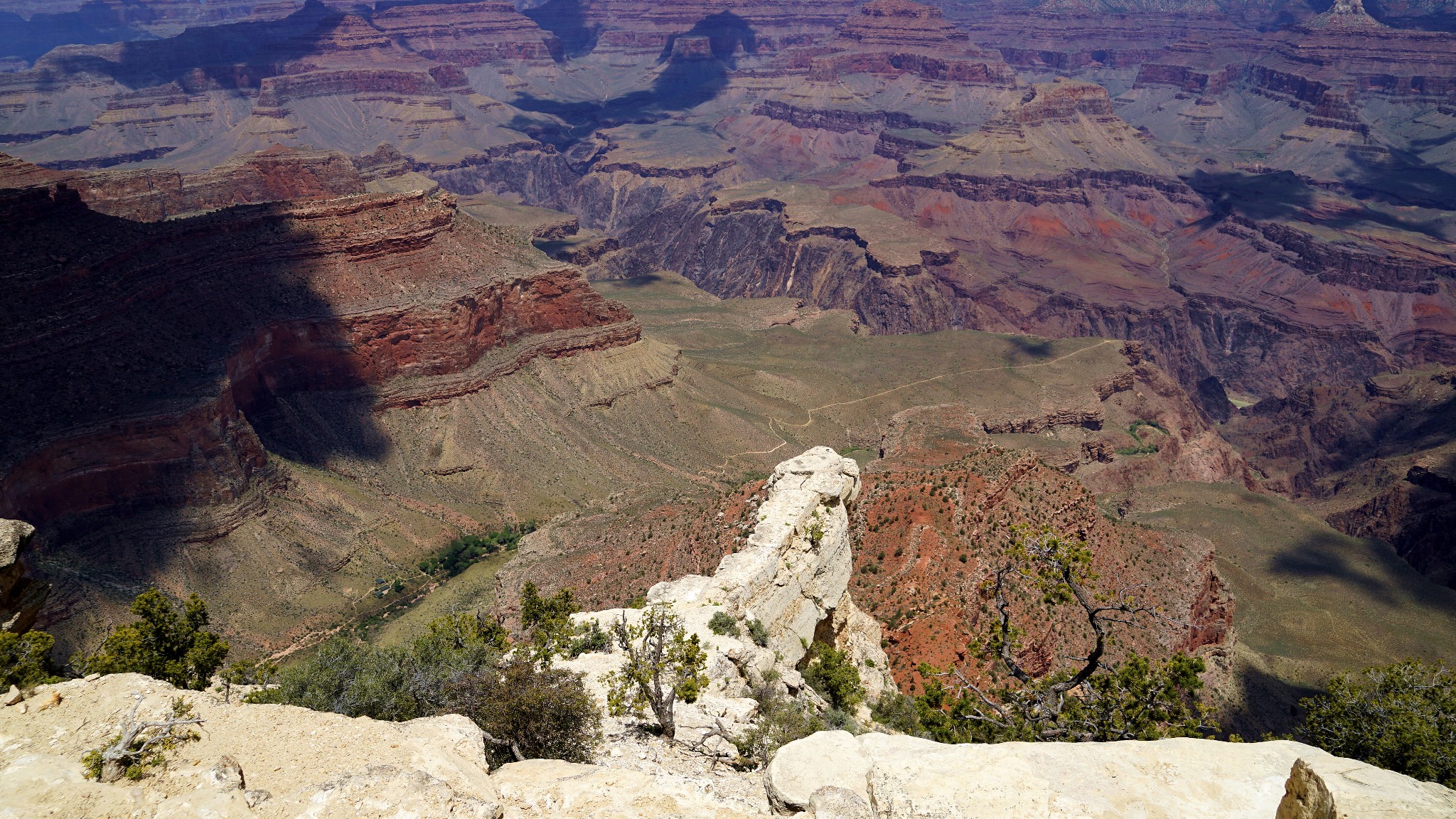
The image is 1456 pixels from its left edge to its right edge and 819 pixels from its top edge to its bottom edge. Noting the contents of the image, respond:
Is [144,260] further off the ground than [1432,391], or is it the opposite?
[144,260]

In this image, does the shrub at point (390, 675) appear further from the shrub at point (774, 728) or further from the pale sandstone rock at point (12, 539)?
the shrub at point (774, 728)

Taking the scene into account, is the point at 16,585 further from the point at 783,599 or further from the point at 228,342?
the point at 228,342

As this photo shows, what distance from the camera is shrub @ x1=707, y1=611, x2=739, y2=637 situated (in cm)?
3888

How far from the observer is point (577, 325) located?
11369 cm

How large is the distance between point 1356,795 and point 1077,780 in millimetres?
6045

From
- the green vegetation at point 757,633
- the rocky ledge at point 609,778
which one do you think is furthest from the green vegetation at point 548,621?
the rocky ledge at point 609,778

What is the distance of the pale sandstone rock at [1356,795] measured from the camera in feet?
62.2

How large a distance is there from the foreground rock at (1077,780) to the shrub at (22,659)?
2343 centimetres

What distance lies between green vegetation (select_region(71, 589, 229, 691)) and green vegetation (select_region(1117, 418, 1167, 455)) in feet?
384

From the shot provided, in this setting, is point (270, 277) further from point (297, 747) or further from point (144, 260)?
point (297, 747)

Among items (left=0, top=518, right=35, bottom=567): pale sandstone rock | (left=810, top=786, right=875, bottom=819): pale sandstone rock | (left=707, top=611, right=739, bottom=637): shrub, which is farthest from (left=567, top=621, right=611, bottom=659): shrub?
(left=0, top=518, right=35, bottom=567): pale sandstone rock

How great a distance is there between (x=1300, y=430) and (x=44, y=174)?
619 ft

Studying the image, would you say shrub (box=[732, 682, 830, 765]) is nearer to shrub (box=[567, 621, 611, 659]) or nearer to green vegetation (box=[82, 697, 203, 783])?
shrub (box=[567, 621, 611, 659])

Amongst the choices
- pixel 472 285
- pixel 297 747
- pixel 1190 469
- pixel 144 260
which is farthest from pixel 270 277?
pixel 1190 469
